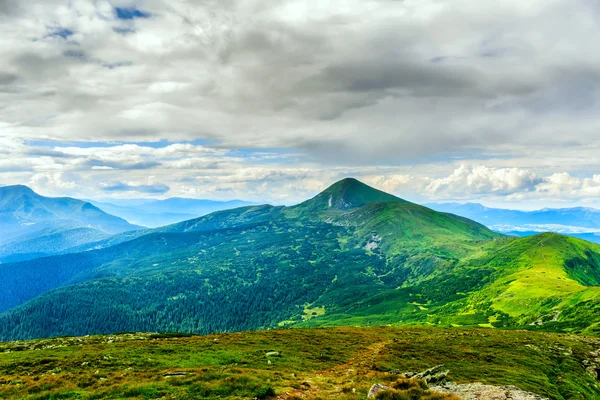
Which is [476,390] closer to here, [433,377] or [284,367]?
[433,377]

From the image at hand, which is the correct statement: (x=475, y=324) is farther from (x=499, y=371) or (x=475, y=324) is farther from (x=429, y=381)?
(x=429, y=381)

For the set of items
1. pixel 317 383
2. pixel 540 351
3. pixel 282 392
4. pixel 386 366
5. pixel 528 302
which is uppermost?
pixel 282 392

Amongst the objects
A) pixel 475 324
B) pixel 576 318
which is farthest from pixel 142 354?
pixel 475 324

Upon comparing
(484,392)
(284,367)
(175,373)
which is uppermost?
(484,392)

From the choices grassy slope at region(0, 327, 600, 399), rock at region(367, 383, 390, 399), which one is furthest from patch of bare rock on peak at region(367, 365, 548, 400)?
grassy slope at region(0, 327, 600, 399)

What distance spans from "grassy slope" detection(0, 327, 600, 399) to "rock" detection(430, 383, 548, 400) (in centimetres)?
390

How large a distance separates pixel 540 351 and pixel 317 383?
5395cm

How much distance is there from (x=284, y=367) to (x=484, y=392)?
2470cm

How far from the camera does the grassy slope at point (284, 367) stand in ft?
93.1

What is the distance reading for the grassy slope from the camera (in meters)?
28.4

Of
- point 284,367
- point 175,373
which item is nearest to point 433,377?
point 284,367

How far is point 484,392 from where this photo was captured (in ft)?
105

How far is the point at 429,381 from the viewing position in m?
37.8

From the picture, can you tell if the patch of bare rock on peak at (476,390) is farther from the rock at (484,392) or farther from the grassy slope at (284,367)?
the grassy slope at (284,367)
